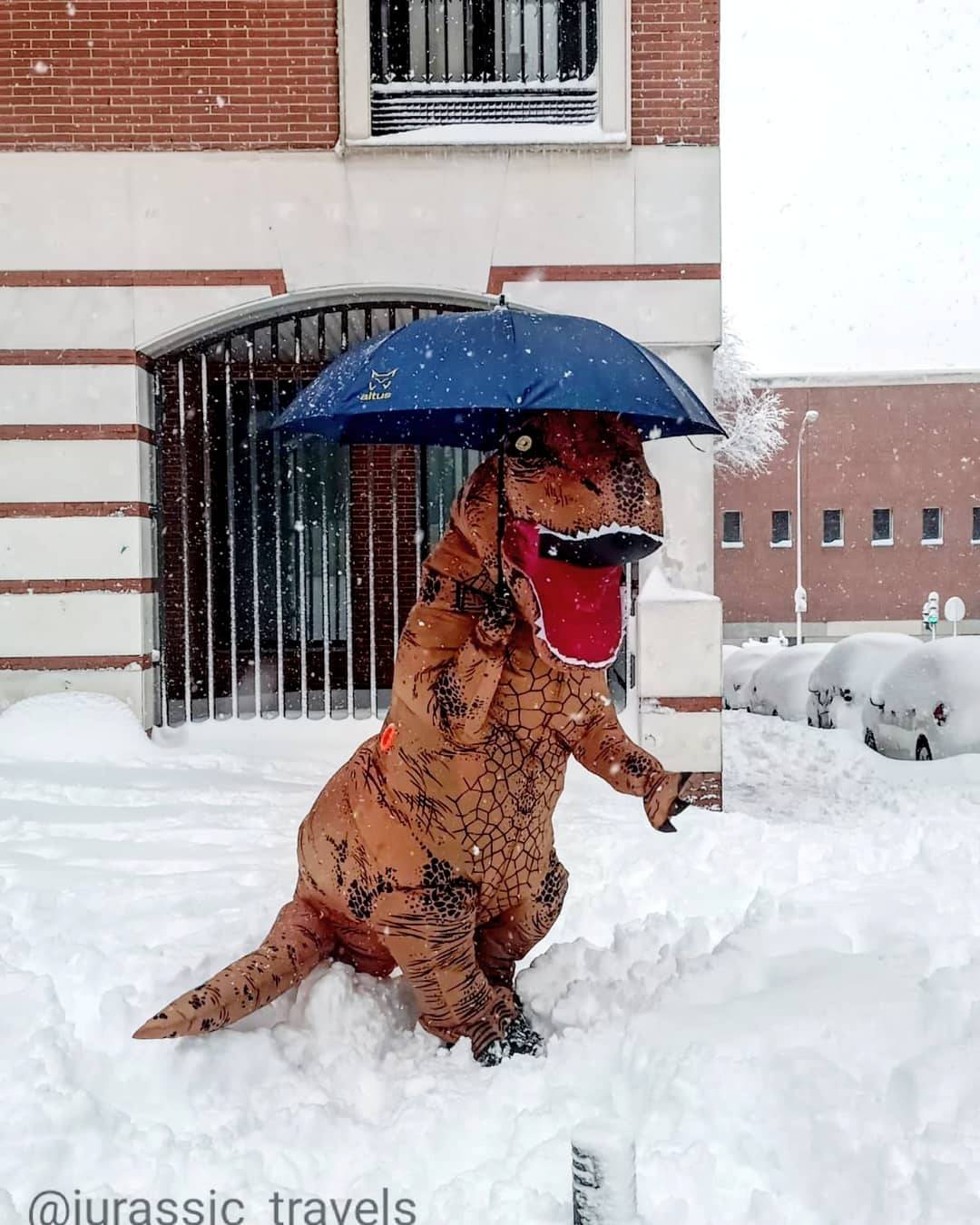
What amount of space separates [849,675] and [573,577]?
10.8 metres

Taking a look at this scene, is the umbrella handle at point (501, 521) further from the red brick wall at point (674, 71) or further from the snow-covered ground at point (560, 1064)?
the red brick wall at point (674, 71)

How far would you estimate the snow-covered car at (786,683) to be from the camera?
49.8 ft

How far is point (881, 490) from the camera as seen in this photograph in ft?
122

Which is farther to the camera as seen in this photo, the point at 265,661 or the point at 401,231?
the point at 265,661

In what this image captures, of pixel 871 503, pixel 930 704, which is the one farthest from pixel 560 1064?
pixel 871 503

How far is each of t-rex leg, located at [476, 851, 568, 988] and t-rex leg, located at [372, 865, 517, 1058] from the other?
0.74 feet

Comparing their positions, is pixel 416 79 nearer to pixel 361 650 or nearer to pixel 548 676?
pixel 361 650

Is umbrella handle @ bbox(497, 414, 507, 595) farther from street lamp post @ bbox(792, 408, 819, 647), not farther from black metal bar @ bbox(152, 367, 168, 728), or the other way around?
street lamp post @ bbox(792, 408, 819, 647)

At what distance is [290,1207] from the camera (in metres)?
2.69

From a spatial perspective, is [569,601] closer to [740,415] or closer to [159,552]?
[159,552]

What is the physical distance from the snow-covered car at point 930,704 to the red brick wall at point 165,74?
761 centimetres

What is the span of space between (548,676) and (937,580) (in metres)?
37.3

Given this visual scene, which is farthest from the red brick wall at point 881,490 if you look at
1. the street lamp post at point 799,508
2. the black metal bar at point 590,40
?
the black metal bar at point 590,40

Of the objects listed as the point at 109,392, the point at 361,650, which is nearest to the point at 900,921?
the point at 109,392
